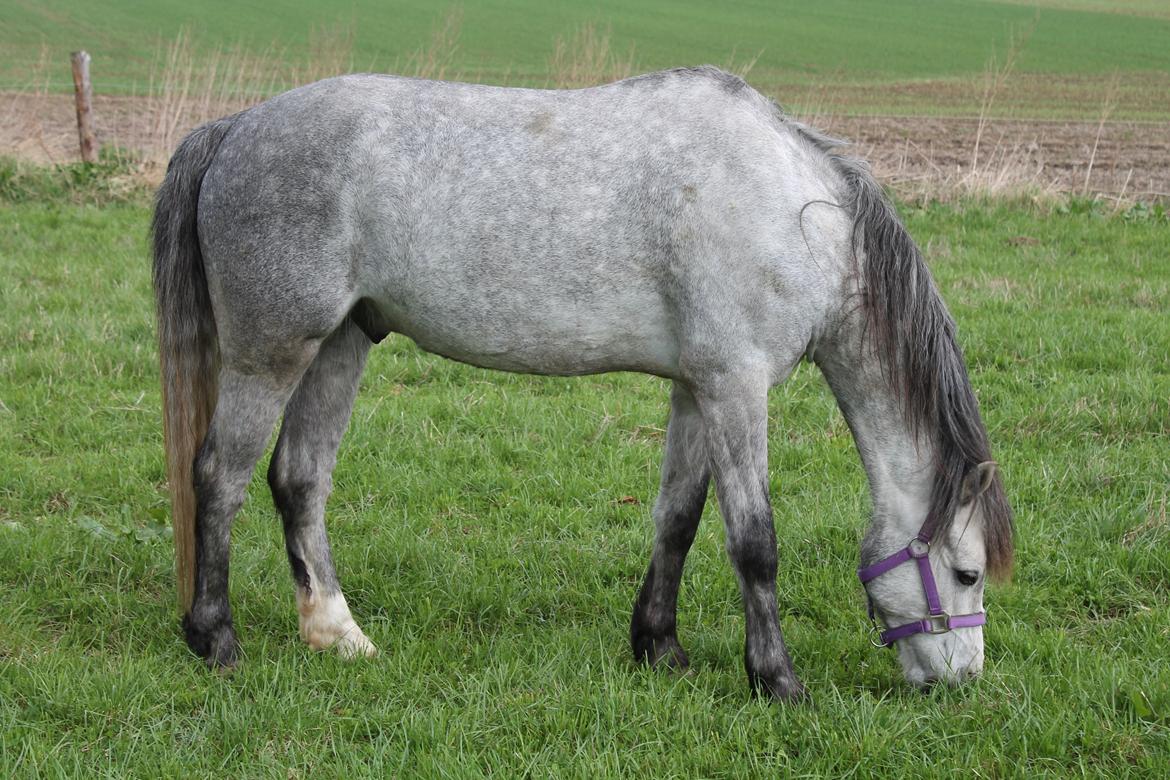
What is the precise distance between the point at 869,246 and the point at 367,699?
226cm

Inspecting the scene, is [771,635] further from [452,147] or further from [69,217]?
[69,217]

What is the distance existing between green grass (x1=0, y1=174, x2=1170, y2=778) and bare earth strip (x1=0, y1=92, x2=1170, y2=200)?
4921mm

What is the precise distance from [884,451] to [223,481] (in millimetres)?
2335

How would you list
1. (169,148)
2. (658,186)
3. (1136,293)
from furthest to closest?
(169,148) < (1136,293) < (658,186)

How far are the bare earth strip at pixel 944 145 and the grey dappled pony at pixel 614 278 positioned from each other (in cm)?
879

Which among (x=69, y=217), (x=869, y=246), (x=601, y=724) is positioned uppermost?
(x=869, y=246)

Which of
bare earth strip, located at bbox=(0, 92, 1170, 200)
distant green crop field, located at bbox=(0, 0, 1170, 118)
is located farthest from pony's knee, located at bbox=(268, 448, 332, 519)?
distant green crop field, located at bbox=(0, 0, 1170, 118)

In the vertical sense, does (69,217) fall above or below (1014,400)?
below

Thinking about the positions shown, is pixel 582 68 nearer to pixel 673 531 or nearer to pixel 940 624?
pixel 673 531

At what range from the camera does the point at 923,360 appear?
3670 mm

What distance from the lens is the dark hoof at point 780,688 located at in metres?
3.64

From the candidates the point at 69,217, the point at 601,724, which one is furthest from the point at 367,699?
the point at 69,217

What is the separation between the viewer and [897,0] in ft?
176

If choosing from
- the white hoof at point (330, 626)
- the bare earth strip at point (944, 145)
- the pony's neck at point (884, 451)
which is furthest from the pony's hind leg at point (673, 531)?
the bare earth strip at point (944, 145)
